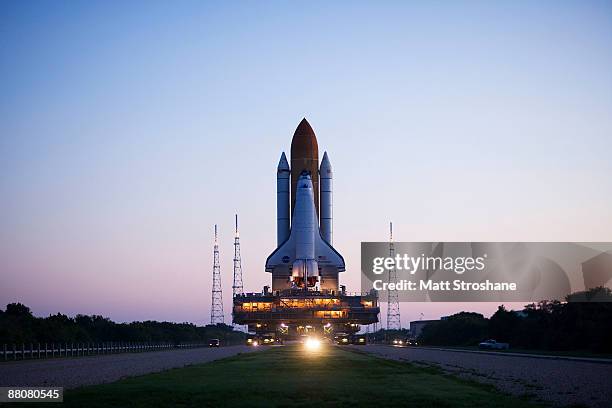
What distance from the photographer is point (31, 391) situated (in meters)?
A: 19.9

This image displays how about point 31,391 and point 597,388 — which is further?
point 597,388

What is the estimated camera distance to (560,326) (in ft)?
225

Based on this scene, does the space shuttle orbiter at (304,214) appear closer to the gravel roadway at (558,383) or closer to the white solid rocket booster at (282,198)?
the white solid rocket booster at (282,198)

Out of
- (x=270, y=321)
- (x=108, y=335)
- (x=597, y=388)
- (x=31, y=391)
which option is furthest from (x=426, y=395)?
(x=270, y=321)

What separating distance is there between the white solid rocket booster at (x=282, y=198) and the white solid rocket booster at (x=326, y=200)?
4.60 metres

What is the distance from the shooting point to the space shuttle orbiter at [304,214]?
101m

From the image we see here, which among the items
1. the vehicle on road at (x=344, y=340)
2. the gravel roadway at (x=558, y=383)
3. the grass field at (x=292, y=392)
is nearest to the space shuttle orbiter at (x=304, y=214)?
the vehicle on road at (x=344, y=340)

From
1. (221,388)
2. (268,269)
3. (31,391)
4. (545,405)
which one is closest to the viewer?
(545,405)

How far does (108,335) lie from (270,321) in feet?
69.2

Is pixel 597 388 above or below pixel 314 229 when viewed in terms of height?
below

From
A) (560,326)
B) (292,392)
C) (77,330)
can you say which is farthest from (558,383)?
(77,330)

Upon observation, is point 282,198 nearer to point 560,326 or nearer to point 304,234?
point 304,234

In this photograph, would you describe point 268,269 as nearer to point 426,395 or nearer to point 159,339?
point 159,339

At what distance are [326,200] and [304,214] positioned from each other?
9508mm
